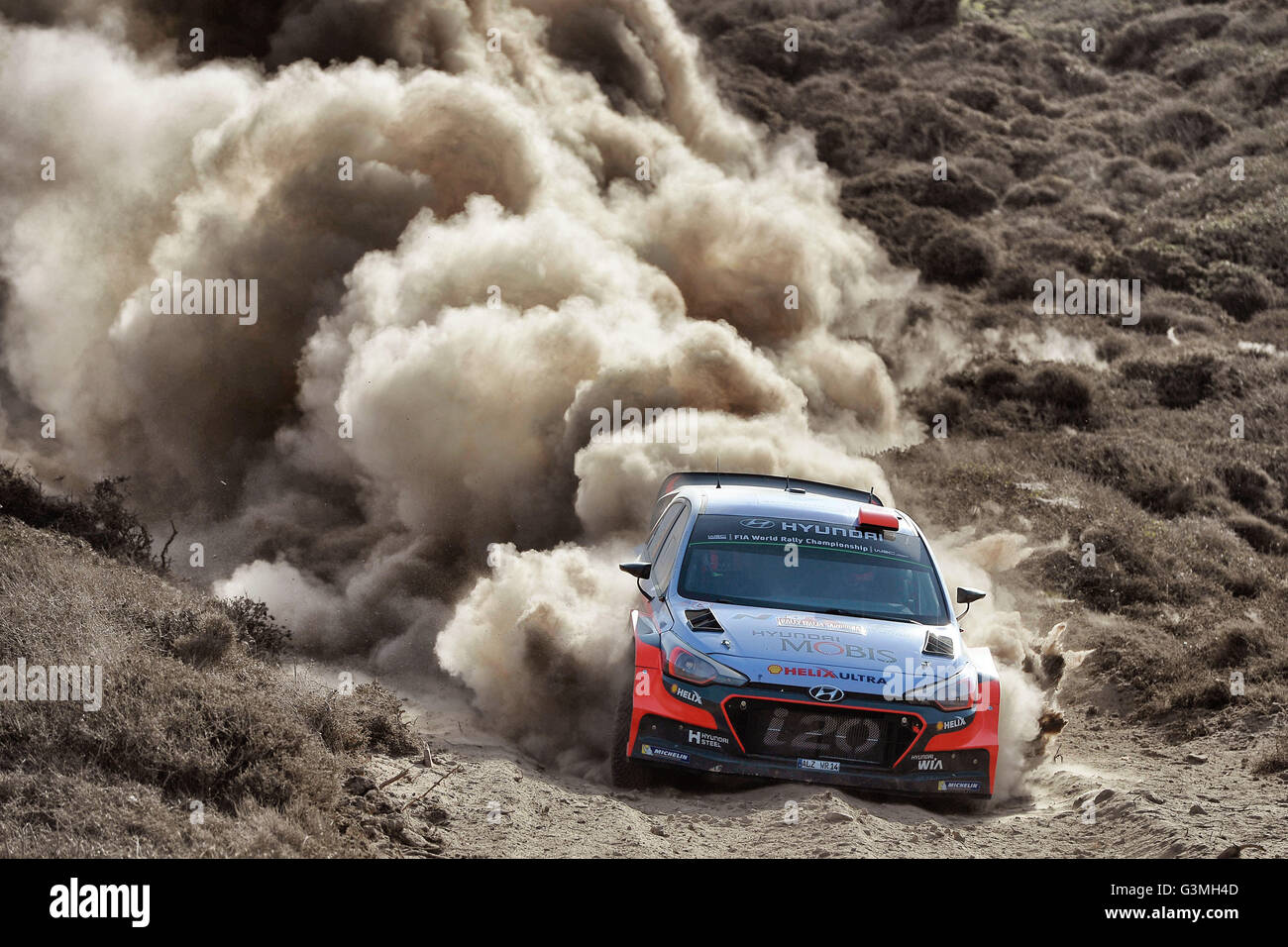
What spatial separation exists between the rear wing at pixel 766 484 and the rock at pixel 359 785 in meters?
3.48

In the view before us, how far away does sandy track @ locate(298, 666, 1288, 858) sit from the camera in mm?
6641

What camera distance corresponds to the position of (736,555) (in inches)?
336

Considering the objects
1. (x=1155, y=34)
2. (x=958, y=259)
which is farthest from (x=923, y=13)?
(x=958, y=259)

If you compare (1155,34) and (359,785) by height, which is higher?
(1155,34)

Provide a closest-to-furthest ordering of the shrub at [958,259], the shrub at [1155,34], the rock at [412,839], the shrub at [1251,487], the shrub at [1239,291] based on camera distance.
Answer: the rock at [412,839] → the shrub at [1251,487] → the shrub at [1239,291] → the shrub at [958,259] → the shrub at [1155,34]

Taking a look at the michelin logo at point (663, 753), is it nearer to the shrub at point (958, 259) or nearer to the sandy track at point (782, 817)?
the sandy track at point (782, 817)

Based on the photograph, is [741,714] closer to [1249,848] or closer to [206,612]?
[1249,848]

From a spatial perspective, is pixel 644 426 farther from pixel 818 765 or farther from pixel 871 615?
pixel 818 765

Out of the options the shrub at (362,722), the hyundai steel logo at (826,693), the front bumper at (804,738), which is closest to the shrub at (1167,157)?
the front bumper at (804,738)

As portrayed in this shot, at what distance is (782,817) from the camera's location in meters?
7.03

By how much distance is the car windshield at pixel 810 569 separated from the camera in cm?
829

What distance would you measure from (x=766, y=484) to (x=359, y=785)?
404 cm

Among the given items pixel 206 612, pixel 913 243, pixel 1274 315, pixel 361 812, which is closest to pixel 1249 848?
pixel 361 812

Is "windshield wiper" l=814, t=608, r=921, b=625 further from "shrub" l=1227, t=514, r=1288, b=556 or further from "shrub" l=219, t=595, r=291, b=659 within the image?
"shrub" l=1227, t=514, r=1288, b=556
